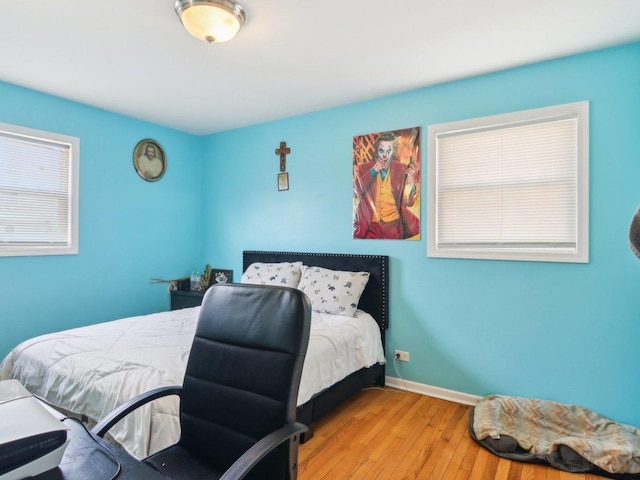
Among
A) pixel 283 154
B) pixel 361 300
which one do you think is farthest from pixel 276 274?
pixel 283 154

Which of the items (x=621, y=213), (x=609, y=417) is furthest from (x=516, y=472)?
(x=621, y=213)

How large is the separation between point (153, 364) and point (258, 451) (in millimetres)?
1073

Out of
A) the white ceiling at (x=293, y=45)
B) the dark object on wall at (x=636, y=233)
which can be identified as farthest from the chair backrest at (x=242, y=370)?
the white ceiling at (x=293, y=45)

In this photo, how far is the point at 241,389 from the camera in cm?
130

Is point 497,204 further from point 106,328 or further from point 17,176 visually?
point 17,176

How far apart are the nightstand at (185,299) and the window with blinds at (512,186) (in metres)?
2.41

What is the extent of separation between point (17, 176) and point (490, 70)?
389 centimetres

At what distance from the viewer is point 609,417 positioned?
7.74 feet

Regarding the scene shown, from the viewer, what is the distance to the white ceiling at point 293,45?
6.51 ft

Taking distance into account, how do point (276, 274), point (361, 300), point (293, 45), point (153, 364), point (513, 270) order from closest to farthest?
point (153, 364)
point (293, 45)
point (513, 270)
point (361, 300)
point (276, 274)

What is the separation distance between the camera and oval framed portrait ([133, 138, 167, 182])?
12.6ft

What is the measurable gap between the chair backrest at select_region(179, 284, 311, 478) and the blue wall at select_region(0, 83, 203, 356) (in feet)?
8.16

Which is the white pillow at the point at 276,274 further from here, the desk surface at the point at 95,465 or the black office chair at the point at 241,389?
the desk surface at the point at 95,465

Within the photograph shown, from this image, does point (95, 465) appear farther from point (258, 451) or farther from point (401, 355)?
point (401, 355)
